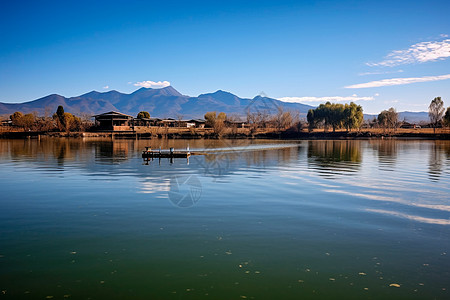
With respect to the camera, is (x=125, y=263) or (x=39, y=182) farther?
(x=39, y=182)

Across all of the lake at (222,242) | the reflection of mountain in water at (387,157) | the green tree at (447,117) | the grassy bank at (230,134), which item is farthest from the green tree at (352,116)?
the lake at (222,242)

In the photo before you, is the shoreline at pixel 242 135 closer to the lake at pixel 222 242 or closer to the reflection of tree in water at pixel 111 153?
the reflection of tree in water at pixel 111 153

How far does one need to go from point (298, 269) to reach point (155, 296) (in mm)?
4074

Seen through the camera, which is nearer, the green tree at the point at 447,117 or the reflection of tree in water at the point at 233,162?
the reflection of tree in water at the point at 233,162

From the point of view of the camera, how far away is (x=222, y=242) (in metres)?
12.3

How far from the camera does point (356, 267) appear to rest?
1033 cm

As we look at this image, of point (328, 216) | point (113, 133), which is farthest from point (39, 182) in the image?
point (113, 133)

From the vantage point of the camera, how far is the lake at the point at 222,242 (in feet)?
29.9

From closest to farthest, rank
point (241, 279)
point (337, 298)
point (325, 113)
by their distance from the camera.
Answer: point (337, 298) < point (241, 279) < point (325, 113)

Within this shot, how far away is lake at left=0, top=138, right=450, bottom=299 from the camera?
9.12m

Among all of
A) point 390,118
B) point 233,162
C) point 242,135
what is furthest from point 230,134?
point 233,162

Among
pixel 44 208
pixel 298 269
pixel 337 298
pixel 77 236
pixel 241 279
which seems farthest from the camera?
pixel 44 208

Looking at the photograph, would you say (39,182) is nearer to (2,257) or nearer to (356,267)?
(2,257)

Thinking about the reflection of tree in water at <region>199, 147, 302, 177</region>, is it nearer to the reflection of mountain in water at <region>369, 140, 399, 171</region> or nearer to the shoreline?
the reflection of mountain in water at <region>369, 140, 399, 171</region>
